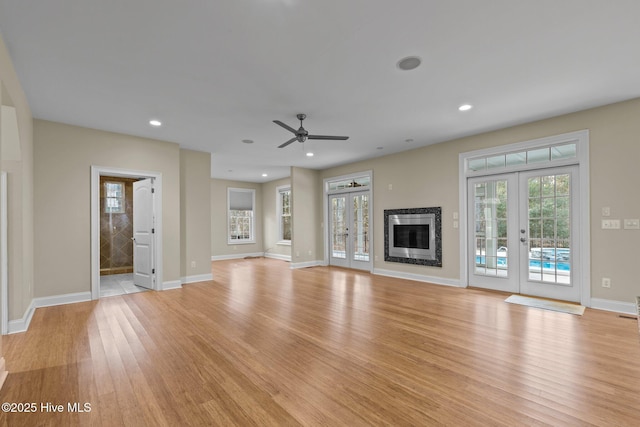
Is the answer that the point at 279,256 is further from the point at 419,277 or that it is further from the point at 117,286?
the point at 419,277

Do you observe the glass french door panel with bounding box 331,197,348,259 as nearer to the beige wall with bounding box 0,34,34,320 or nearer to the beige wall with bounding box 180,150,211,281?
the beige wall with bounding box 180,150,211,281

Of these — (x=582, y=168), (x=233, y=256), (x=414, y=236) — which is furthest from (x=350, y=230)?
(x=582, y=168)

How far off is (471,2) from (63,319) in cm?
532

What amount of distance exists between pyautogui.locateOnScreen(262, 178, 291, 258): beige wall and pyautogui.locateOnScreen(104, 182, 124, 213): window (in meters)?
4.34

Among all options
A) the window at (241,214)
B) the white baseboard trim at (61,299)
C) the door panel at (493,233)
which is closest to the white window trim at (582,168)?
the door panel at (493,233)

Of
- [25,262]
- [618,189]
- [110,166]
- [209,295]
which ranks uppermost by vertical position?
[110,166]

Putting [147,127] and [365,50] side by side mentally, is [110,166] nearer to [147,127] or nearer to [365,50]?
[147,127]

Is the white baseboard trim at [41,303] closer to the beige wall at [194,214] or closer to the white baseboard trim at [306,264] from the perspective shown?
the beige wall at [194,214]

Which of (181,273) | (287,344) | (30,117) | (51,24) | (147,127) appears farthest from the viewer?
(181,273)

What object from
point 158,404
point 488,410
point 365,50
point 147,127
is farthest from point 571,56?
point 147,127

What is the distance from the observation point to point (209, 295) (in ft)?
15.9

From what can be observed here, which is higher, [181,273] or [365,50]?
[365,50]

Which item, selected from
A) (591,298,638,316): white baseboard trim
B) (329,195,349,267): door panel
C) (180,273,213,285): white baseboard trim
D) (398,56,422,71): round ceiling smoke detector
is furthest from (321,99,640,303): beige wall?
(180,273,213,285): white baseboard trim

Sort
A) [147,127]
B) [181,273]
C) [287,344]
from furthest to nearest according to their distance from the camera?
[181,273], [147,127], [287,344]
